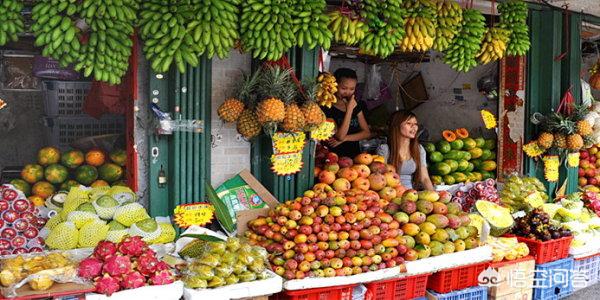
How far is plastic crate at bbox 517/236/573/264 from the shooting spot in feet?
14.6

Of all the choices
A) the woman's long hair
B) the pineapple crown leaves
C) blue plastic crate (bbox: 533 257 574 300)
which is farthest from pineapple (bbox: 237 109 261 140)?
blue plastic crate (bbox: 533 257 574 300)

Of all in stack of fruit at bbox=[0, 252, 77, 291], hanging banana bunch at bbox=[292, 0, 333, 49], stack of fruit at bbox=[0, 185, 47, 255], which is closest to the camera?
stack of fruit at bbox=[0, 252, 77, 291]

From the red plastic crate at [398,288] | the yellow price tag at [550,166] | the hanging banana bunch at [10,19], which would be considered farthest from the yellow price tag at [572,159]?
the hanging banana bunch at [10,19]

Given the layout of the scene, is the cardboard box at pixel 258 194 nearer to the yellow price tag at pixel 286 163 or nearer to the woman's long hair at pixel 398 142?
the yellow price tag at pixel 286 163

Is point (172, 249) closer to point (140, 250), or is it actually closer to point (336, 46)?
point (140, 250)

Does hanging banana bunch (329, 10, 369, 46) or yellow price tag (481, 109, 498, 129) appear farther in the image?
yellow price tag (481, 109, 498, 129)

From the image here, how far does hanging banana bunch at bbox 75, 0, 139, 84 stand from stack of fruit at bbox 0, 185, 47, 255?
3.51ft

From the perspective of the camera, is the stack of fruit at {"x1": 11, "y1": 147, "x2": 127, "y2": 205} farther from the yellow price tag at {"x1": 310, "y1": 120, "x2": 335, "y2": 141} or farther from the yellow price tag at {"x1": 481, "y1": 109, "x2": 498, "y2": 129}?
the yellow price tag at {"x1": 481, "y1": 109, "x2": 498, "y2": 129}

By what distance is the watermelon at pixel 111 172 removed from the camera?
12.7 feet

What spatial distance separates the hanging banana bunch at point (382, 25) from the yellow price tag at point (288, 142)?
0.78 metres

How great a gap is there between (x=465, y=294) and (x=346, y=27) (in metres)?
2.03

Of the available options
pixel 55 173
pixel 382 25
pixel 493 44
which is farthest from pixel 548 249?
pixel 55 173

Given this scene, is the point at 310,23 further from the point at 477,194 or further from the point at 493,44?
the point at 477,194

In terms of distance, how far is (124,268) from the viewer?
9.19ft
